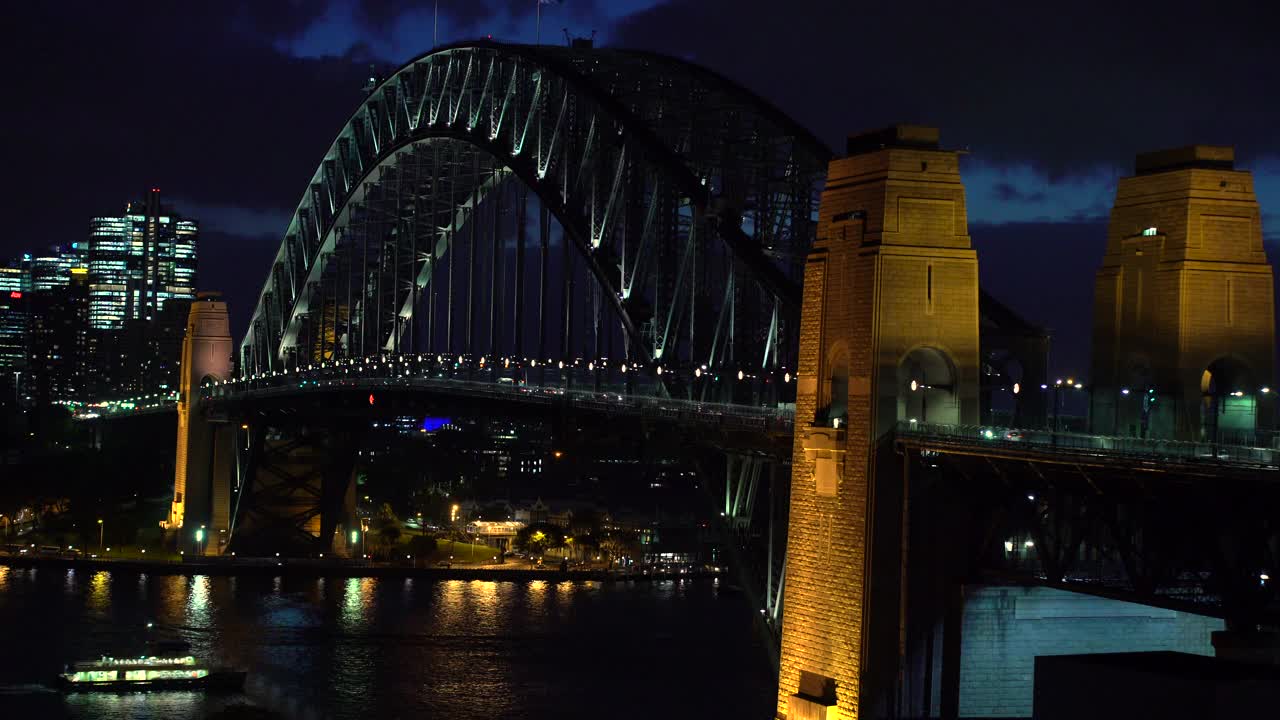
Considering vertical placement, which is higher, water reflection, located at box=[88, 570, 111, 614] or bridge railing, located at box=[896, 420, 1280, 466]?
bridge railing, located at box=[896, 420, 1280, 466]

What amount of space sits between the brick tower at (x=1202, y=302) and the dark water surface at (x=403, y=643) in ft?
69.4

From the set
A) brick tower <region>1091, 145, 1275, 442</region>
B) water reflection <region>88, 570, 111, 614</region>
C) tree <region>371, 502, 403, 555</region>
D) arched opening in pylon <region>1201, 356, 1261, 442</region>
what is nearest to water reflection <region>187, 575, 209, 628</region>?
water reflection <region>88, 570, 111, 614</region>

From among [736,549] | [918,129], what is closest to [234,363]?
[736,549]

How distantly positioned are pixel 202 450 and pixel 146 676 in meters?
48.8

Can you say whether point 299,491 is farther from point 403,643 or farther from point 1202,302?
point 1202,302

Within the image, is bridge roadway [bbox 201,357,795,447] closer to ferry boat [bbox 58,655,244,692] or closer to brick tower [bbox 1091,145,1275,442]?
brick tower [bbox 1091,145,1275,442]

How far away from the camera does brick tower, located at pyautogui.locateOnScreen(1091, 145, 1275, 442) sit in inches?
1471

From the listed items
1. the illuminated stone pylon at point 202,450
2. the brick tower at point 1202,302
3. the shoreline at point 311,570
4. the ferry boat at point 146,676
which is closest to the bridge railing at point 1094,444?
the brick tower at point 1202,302

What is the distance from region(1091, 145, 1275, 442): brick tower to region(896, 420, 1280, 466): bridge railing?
145 inches

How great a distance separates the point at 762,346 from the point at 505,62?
2600 cm

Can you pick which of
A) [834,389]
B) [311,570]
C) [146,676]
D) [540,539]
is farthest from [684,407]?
[540,539]

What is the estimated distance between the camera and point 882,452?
36.5 metres

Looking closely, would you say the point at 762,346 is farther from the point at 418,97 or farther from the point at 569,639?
the point at 418,97

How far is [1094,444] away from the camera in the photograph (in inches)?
1293
